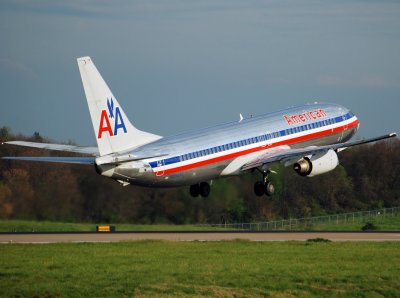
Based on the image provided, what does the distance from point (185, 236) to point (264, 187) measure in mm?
7669

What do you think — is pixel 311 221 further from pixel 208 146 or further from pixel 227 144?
pixel 208 146

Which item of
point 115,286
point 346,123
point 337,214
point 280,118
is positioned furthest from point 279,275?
point 337,214

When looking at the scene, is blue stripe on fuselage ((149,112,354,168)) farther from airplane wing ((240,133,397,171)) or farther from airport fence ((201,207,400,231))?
airport fence ((201,207,400,231))

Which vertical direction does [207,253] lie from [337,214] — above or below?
below

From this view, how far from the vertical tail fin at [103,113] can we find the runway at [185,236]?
6814 mm

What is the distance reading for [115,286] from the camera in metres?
52.5

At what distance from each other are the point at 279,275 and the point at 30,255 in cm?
1496

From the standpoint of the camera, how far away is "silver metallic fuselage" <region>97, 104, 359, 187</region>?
243 ft

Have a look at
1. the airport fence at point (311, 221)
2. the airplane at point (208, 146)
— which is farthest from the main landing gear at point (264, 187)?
the airport fence at point (311, 221)

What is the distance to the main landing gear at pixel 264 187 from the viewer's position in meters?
84.9

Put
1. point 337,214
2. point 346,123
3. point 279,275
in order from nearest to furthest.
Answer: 1. point 279,275
2. point 346,123
3. point 337,214

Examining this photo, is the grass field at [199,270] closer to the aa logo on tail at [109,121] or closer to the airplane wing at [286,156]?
the aa logo on tail at [109,121]

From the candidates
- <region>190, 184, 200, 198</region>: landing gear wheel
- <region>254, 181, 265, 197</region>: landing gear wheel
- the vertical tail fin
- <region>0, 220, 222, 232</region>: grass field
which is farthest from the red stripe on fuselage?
<region>0, 220, 222, 232</region>: grass field

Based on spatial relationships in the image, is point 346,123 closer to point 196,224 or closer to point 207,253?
point 196,224
